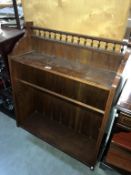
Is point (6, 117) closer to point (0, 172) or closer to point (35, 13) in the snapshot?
point (0, 172)

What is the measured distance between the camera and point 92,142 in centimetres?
172

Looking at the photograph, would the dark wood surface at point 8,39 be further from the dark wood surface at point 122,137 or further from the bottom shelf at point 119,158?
the bottom shelf at point 119,158

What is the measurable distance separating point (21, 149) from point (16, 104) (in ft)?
1.47

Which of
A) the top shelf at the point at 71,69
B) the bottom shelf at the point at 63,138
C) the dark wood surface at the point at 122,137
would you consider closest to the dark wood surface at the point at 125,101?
the dark wood surface at the point at 122,137

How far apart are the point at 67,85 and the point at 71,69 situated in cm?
28

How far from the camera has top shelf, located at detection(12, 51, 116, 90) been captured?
1.18 metres

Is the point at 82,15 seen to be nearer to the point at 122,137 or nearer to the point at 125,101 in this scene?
the point at 125,101

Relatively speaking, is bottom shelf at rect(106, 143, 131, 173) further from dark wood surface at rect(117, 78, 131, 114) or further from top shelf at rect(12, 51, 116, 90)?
top shelf at rect(12, 51, 116, 90)

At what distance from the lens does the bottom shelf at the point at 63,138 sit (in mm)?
1583

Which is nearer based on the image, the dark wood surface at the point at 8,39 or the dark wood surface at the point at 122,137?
the dark wood surface at the point at 122,137

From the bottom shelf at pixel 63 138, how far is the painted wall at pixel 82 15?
3.43 feet

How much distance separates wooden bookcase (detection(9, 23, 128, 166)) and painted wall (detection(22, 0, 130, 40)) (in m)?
0.07

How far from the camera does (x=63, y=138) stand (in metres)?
1.74

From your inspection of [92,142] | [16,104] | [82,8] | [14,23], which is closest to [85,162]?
[92,142]
